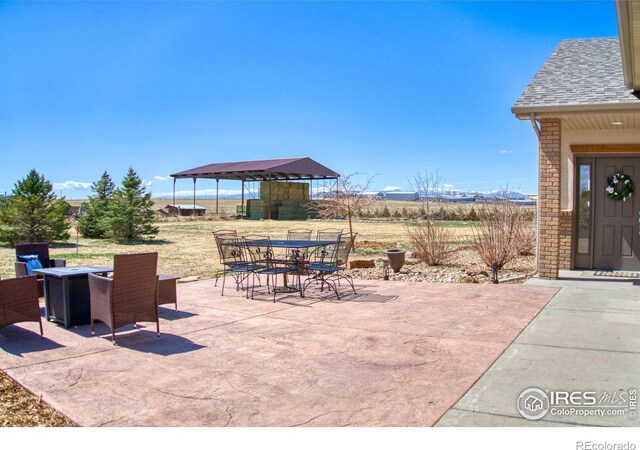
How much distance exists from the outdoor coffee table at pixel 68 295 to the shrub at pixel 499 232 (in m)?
8.33

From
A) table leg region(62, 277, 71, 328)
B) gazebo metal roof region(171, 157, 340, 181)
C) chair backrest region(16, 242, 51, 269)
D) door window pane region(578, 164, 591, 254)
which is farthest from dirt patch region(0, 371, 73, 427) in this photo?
gazebo metal roof region(171, 157, 340, 181)

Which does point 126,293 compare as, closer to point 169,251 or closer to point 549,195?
point 549,195

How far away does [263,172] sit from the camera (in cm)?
4266

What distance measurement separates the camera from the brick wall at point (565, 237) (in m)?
11.0

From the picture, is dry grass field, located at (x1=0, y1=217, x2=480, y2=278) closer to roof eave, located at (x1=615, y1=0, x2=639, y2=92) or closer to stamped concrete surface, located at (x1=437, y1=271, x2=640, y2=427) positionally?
stamped concrete surface, located at (x1=437, y1=271, x2=640, y2=427)

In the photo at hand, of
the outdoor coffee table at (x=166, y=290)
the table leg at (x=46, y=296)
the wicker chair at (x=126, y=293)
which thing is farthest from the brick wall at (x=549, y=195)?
the table leg at (x=46, y=296)

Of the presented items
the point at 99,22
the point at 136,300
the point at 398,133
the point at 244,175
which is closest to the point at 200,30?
the point at 99,22

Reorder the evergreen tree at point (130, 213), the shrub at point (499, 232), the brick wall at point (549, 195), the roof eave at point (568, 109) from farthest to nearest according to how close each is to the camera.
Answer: the evergreen tree at point (130, 213) < the shrub at point (499, 232) < the brick wall at point (549, 195) < the roof eave at point (568, 109)

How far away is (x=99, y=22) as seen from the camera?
38.4 feet

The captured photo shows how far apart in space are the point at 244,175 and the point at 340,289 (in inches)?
1472

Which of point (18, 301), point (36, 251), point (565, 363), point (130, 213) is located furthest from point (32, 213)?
point (565, 363)

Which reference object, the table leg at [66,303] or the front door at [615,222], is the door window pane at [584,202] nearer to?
the front door at [615,222]
